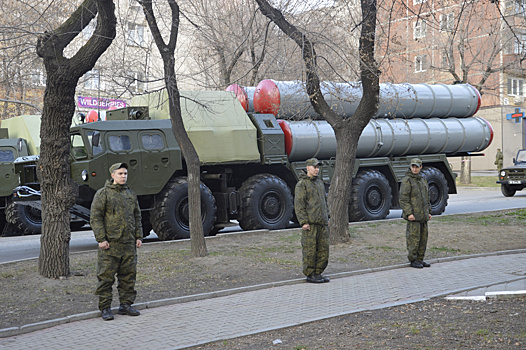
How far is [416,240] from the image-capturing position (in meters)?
10.6

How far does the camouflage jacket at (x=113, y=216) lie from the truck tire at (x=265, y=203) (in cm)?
788

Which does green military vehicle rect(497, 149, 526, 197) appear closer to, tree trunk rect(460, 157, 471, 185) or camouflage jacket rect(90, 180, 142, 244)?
tree trunk rect(460, 157, 471, 185)

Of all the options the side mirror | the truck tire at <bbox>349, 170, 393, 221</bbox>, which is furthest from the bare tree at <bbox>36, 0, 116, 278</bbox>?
the truck tire at <bbox>349, 170, 393, 221</bbox>

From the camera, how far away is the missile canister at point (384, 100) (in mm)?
16266

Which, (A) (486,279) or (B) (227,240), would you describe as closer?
(A) (486,279)

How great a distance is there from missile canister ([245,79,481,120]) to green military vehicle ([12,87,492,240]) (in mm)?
367

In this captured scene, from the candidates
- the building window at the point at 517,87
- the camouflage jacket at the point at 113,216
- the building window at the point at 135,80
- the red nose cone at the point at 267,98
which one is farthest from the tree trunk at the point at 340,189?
the building window at the point at 517,87

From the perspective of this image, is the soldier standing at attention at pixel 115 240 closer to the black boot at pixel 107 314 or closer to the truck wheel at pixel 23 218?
the black boot at pixel 107 314

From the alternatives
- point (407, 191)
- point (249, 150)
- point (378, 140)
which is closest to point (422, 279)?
point (407, 191)

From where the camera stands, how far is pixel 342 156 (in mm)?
13344

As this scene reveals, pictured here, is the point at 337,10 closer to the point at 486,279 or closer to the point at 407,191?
the point at 407,191

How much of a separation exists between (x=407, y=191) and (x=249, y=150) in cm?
587

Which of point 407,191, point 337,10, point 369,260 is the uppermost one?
point 337,10

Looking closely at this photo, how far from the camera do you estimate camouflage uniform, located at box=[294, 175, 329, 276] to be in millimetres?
9406
